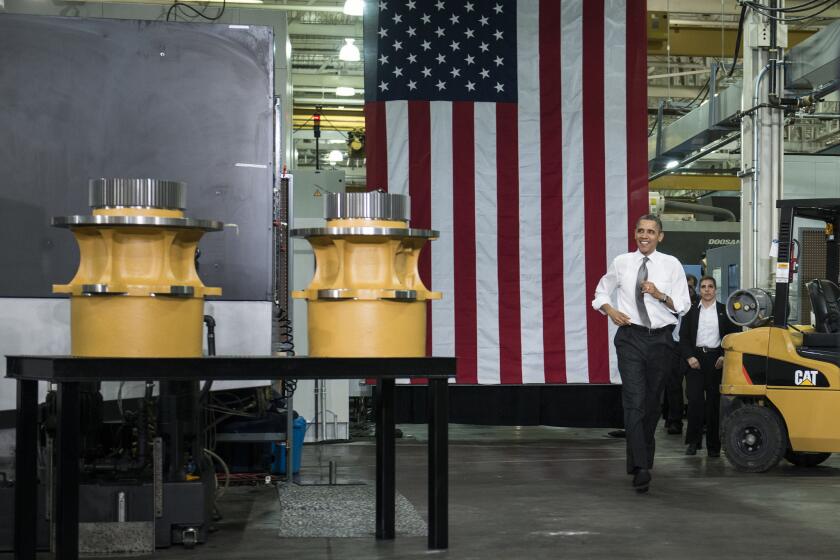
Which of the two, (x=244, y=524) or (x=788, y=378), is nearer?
(x=244, y=524)

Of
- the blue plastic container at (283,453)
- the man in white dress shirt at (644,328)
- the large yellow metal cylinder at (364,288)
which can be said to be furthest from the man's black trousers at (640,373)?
the large yellow metal cylinder at (364,288)

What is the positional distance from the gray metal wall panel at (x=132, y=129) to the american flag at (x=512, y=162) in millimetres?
5440

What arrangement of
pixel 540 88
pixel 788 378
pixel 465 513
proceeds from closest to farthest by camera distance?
pixel 465 513
pixel 788 378
pixel 540 88

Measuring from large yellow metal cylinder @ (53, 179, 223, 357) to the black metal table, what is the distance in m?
0.07

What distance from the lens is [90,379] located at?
3.41 meters

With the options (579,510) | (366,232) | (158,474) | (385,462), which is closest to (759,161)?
(579,510)

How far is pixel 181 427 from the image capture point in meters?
5.05

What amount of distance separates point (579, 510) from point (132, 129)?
3.11 meters

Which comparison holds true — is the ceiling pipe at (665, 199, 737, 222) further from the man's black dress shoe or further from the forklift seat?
the man's black dress shoe

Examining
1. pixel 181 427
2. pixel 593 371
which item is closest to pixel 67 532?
pixel 181 427

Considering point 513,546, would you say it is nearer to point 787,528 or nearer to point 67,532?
point 787,528

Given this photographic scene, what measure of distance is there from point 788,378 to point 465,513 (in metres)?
3.29

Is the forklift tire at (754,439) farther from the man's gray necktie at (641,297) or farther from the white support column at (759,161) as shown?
the white support column at (759,161)

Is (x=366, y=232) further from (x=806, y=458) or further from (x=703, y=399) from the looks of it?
(x=703, y=399)
